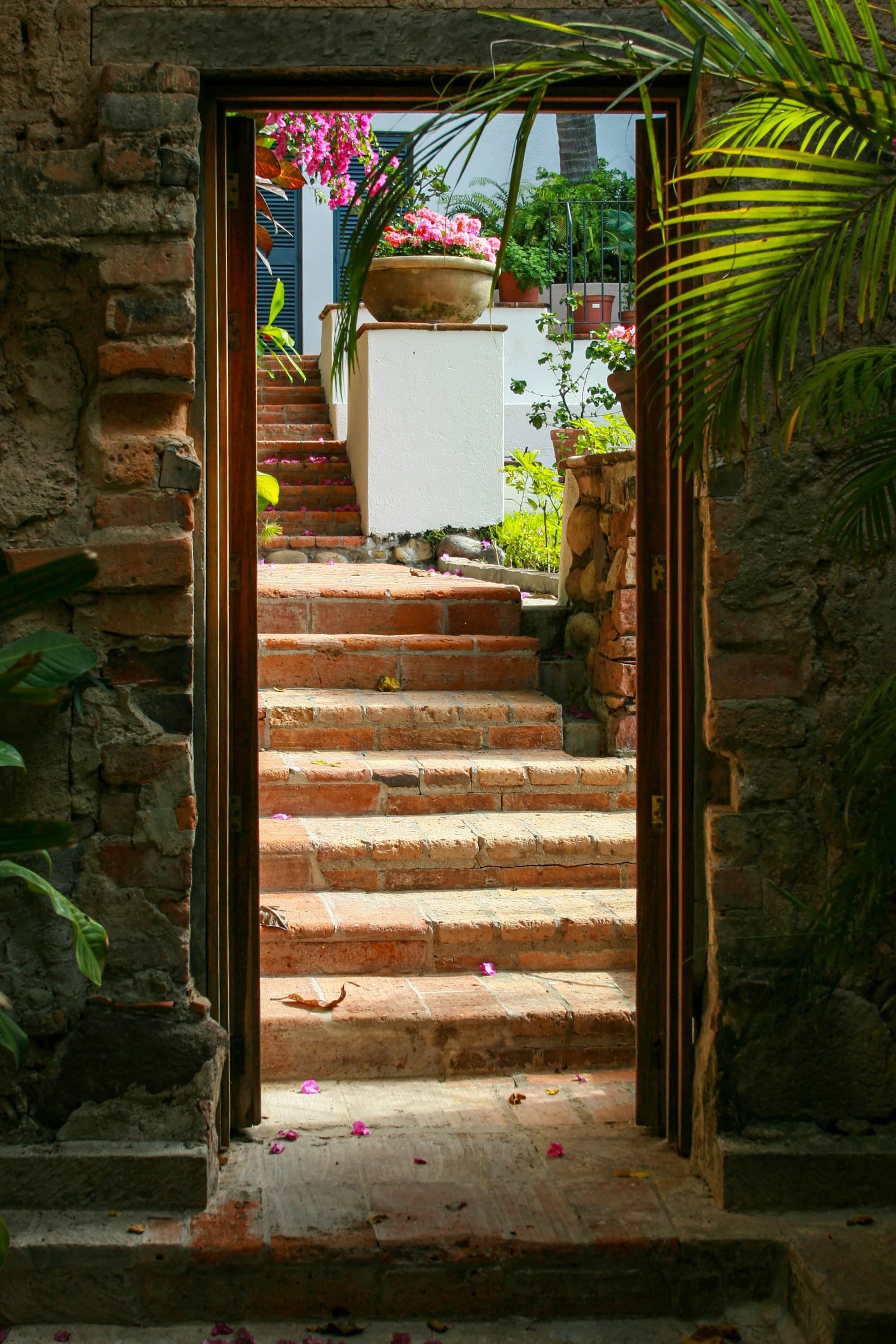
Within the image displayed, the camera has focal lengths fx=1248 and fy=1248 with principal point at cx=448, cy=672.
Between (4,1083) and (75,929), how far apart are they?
442 millimetres

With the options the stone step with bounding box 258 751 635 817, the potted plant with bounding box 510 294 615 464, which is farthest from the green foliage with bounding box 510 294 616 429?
the stone step with bounding box 258 751 635 817

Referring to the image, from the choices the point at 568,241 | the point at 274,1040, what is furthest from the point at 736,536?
the point at 568,241

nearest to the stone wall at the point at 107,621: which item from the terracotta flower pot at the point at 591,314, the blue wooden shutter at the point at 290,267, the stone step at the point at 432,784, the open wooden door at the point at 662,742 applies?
the open wooden door at the point at 662,742

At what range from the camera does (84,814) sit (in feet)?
7.46

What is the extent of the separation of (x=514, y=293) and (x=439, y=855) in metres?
7.05

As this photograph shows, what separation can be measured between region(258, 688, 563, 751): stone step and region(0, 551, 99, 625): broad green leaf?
9.03 ft

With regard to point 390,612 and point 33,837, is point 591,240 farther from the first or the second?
point 33,837

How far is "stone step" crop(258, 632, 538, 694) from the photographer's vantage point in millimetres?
4793

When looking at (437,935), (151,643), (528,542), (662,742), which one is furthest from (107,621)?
(528,542)

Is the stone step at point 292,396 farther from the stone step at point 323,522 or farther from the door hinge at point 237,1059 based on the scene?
the door hinge at point 237,1059

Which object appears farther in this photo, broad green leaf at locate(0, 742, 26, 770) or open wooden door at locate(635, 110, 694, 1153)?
open wooden door at locate(635, 110, 694, 1153)

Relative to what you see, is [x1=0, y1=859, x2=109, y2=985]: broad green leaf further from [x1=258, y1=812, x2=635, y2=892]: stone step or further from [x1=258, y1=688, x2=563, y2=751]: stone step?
[x1=258, y1=688, x2=563, y2=751]: stone step

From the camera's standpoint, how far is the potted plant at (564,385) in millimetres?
8820

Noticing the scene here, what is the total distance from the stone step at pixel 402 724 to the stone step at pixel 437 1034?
1.34 meters
